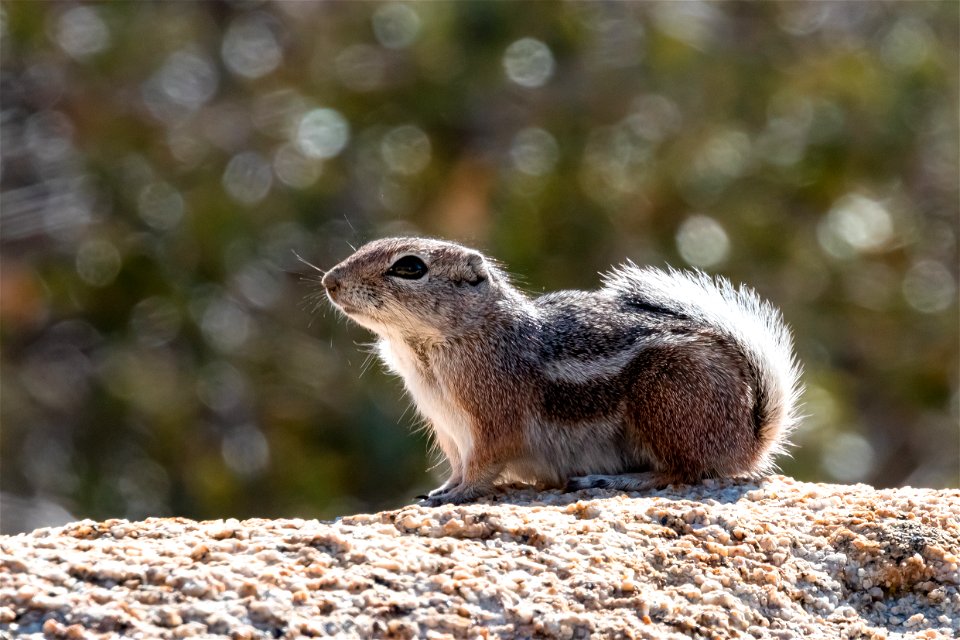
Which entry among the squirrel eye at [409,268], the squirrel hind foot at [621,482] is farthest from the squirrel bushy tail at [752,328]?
the squirrel eye at [409,268]

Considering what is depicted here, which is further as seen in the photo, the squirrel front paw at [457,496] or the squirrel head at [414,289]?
the squirrel head at [414,289]

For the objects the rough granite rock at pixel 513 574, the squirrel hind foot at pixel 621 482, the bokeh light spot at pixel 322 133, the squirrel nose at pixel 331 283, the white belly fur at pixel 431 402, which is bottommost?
the rough granite rock at pixel 513 574

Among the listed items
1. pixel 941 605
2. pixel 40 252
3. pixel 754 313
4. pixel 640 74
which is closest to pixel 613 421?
pixel 754 313

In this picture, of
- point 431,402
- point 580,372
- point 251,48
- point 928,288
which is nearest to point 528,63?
Answer: point 251,48

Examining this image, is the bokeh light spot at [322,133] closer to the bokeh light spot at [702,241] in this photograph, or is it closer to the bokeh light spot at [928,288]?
the bokeh light spot at [702,241]

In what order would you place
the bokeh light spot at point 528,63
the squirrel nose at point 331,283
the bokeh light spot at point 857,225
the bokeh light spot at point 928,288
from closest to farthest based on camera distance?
the squirrel nose at point 331,283 < the bokeh light spot at point 528,63 < the bokeh light spot at point 857,225 < the bokeh light spot at point 928,288

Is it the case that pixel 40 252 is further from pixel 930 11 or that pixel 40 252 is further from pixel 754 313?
pixel 754 313

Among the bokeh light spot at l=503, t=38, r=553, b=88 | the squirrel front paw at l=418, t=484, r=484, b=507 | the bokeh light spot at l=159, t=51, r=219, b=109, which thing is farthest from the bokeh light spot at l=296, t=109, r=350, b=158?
the squirrel front paw at l=418, t=484, r=484, b=507
